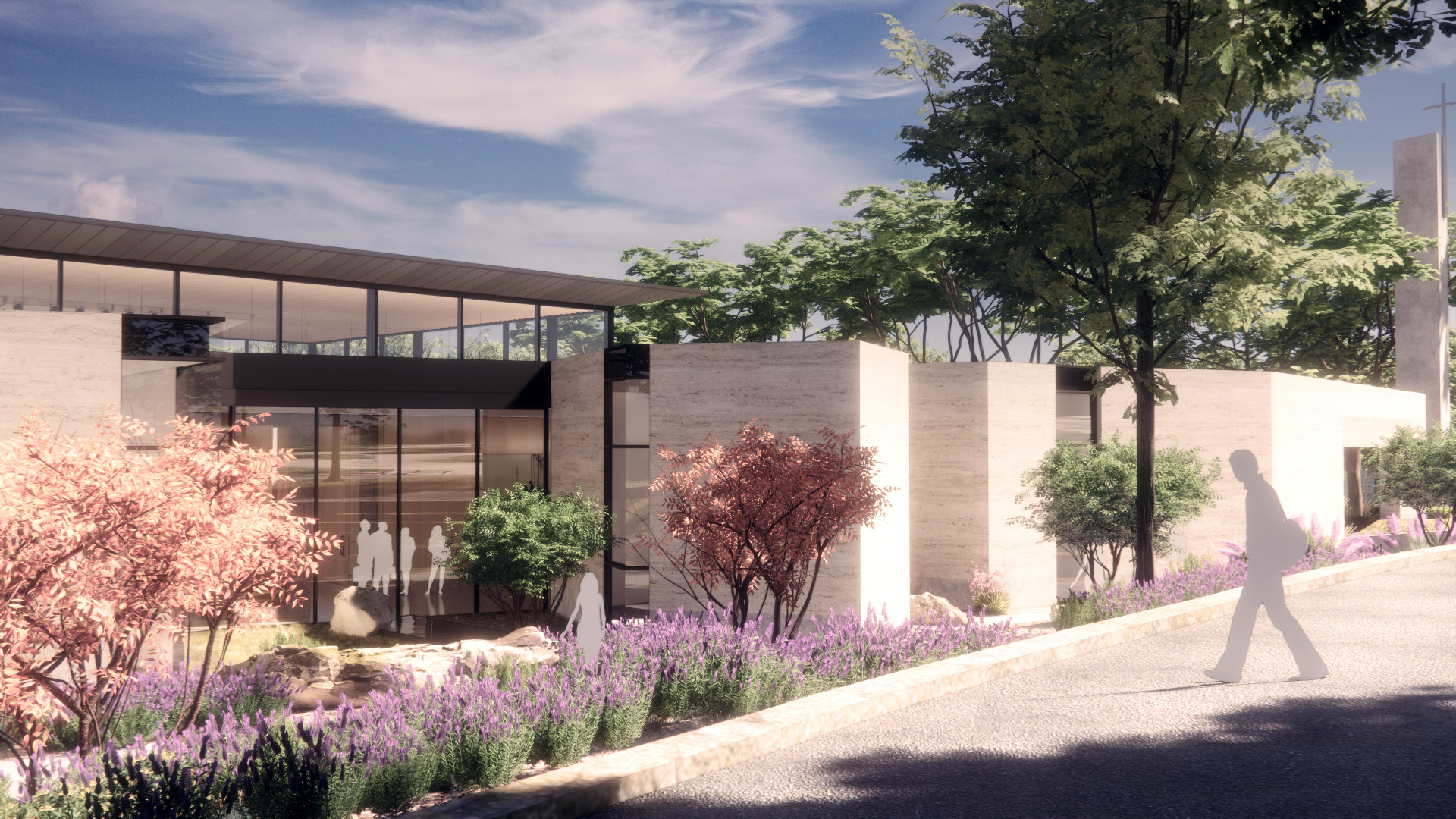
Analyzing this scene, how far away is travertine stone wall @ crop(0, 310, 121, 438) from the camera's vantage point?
11586 millimetres

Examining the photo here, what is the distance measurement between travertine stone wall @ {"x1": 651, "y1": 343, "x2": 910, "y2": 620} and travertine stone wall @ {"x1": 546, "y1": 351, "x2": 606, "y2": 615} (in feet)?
6.16

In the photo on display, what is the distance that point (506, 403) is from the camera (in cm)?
1880

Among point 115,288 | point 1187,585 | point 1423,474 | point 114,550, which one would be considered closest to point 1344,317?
point 1423,474

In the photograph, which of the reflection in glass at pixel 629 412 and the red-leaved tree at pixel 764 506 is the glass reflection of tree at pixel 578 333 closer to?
the reflection in glass at pixel 629 412

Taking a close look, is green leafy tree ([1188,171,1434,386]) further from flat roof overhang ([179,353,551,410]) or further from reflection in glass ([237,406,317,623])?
reflection in glass ([237,406,317,623])

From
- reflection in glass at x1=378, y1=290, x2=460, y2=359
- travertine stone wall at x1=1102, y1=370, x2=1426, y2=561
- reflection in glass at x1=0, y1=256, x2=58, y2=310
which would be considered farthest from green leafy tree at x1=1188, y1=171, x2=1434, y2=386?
reflection in glass at x1=0, y1=256, x2=58, y2=310

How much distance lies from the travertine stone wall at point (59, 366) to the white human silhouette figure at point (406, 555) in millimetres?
6452

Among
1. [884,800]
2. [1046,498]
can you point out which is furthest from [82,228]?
[1046,498]

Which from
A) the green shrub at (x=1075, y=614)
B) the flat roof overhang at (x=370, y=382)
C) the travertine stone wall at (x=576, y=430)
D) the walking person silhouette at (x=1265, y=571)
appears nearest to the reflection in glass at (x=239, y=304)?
the flat roof overhang at (x=370, y=382)

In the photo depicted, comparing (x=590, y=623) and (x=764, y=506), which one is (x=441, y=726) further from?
(x=764, y=506)

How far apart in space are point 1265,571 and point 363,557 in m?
14.8

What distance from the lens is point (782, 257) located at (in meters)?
38.2

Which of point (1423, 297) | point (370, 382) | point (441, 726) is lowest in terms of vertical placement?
point (441, 726)

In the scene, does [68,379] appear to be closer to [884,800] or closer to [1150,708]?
[884,800]
